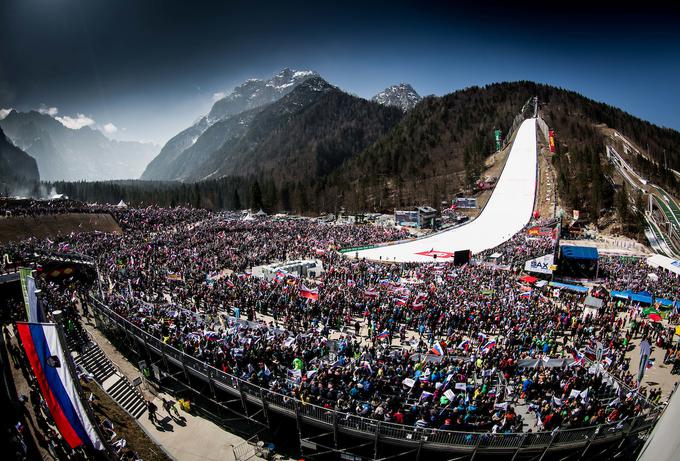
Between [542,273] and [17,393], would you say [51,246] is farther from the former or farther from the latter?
[542,273]

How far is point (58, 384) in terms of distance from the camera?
25.8 feet

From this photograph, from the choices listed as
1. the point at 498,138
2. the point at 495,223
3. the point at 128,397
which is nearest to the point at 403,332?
the point at 128,397

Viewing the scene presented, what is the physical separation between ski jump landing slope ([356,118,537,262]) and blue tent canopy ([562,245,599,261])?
47.2 ft

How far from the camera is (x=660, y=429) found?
17.3 feet

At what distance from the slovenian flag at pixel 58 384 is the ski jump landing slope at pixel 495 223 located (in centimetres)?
3953

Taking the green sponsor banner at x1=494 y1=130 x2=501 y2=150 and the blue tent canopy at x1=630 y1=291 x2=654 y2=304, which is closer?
the blue tent canopy at x1=630 y1=291 x2=654 y2=304

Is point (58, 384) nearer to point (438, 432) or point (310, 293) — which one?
point (438, 432)

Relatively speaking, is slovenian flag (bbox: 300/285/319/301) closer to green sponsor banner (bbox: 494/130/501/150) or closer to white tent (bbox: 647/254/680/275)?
white tent (bbox: 647/254/680/275)

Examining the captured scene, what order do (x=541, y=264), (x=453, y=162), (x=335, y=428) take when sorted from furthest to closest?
(x=453, y=162)
(x=541, y=264)
(x=335, y=428)

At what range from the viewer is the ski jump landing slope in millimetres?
48738

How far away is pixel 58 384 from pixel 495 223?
231 ft

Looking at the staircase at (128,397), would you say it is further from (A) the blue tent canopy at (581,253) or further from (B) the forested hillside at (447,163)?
(B) the forested hillside at (447,163)

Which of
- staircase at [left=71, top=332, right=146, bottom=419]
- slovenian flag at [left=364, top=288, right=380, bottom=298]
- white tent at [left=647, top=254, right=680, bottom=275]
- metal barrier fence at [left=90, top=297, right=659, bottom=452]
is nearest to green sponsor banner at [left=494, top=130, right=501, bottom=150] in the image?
white tent at [left=647, top=254, right=680, bottom=275]

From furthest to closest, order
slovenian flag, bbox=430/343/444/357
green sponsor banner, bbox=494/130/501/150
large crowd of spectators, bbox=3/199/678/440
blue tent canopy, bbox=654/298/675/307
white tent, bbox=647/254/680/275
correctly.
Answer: green sponsor banner, bbox=494/130/501/150
white tent, bbox=647/254/680/275
blue tent canopy, bbox=654/298/675/307
slovenian flag, bbox=430/343/444/357
large crowd of spectators, bbox=3/199/678/440
